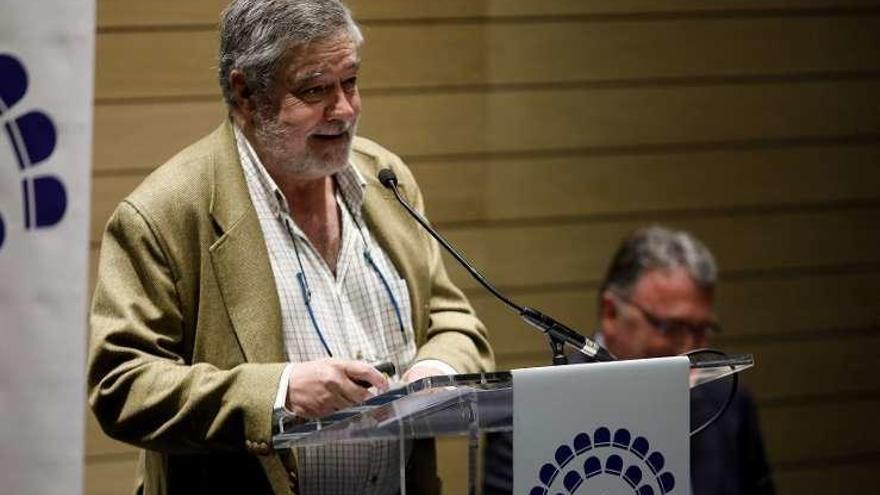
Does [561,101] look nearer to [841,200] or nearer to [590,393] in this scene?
[841,200]

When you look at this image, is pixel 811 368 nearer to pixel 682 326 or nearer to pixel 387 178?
pixel 682 326

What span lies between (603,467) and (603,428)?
0.06m

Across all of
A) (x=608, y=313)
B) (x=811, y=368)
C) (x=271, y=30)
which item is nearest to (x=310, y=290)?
(x=271, y=30)

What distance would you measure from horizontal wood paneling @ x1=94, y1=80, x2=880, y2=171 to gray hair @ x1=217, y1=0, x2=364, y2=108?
4.60ft

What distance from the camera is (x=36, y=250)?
2566mm

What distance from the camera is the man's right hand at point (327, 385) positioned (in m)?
2.50

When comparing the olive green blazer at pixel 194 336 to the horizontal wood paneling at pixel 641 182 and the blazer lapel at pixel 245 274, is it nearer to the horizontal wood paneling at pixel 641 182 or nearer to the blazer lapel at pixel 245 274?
the blazer lapel at pixel 245 274

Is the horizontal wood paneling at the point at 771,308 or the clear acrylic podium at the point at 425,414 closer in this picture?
the clear acrylic podium at the point at 425,414

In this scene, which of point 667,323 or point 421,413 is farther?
point 667,323

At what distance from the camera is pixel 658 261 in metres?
3.94

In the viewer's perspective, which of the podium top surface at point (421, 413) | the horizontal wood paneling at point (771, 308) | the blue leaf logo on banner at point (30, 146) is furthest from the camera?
the horizontal wood paneling at point (771, 308)

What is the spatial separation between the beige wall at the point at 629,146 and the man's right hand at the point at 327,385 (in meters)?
1.70

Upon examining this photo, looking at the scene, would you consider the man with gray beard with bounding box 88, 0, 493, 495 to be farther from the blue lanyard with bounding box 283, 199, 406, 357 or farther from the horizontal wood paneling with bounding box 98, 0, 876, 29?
the horizontal wood paneling with bounding box 98, 0, 876, 29

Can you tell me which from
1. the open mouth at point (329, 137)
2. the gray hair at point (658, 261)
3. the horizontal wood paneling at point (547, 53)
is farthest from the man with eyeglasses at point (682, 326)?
the open mouth at point (329, 137)
